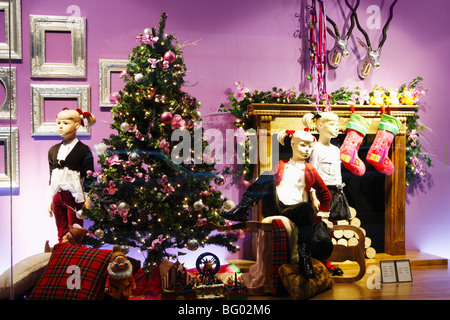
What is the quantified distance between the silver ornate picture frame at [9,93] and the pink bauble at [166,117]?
89 centimetres

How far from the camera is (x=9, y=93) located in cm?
243

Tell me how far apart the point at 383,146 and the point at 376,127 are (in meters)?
0.15

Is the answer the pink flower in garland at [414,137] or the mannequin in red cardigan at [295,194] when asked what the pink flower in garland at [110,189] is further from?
the pink flower in garland at [414,137]

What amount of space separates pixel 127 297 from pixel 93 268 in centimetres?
27

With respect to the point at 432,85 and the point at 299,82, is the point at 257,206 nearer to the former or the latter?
the point at 299,82

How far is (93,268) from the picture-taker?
240 centimetres

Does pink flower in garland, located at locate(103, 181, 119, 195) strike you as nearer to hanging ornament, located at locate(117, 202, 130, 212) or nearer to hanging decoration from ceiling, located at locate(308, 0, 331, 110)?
hanging ornament, located at locate(117, 202, 130, 212)

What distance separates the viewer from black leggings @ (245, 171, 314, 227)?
2.63m

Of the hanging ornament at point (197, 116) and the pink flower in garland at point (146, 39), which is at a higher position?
the pink flower in garland at point (146, 39)

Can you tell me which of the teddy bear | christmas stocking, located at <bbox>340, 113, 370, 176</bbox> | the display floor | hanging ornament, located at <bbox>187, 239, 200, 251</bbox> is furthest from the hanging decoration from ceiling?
the teddy bear

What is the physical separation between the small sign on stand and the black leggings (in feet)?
2.12

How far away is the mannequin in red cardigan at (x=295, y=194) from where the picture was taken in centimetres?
263

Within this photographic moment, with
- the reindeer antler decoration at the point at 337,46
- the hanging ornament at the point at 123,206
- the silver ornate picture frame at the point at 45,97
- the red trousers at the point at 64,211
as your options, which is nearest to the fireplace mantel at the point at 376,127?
the reindeer antler decoration at the point at 337,46
